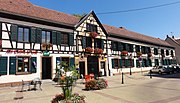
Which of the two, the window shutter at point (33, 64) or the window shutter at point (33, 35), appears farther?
the window shutter at point (33, 35)

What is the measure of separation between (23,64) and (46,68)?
10.1 ft

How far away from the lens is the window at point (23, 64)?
1397 cm

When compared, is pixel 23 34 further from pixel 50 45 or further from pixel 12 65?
pixel 12 65

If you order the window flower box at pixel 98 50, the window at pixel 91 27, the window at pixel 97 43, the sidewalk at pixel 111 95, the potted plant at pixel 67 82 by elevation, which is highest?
the window at pixel 91 27

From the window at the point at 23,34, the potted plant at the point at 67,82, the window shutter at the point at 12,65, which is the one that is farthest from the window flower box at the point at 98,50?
the potted plant at the point at 67,82

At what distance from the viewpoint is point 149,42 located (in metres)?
31.8

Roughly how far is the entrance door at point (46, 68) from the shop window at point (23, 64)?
7.26ft

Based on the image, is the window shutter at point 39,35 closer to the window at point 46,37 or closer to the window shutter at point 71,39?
the window at point 46,37

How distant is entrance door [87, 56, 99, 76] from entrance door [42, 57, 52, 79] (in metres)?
5.47

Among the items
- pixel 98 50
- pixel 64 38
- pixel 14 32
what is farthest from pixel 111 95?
pixel 98 50

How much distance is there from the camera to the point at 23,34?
572 inches

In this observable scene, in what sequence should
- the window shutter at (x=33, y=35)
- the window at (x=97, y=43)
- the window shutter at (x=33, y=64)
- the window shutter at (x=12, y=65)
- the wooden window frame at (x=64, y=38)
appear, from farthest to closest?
1. the window at (x=97, y=43)
2. the wooden window frame at (x=64, y=38)
3. the window shutter at (x=33, y=35)
4. the window shutter at (x=33, y=64)
5. the window shutter at (x=12, y=65)

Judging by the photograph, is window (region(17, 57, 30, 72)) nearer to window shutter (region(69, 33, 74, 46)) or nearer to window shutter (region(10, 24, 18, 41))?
window shutter (region(10, 24, 18, 41))

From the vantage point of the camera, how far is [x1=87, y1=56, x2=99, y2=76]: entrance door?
20.1 metres
